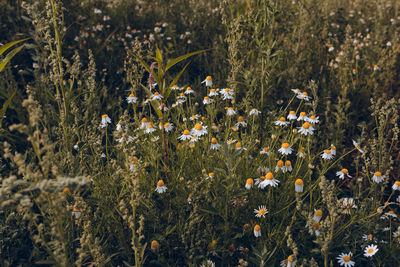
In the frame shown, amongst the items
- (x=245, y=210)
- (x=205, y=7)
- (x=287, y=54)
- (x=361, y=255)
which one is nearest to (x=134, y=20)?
(x=205, y=7)

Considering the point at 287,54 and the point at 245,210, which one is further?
the point at 287,54

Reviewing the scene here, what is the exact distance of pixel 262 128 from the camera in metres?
2.85

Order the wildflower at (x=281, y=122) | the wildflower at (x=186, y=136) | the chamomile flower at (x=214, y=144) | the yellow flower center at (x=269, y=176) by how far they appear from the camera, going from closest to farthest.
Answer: the yellow flower center at (x=269, y=176) < the chamomile flower at (x=214, y=144) < the wildflower at (x=186, y=136) < the wildflower at (x=281, y=122)

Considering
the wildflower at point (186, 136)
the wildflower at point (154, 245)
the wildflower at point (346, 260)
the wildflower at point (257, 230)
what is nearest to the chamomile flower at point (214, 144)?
the wildflower at point (186, 136)

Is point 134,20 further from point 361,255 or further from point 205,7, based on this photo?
point 361,255

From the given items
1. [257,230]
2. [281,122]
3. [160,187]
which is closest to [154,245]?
[160,187]

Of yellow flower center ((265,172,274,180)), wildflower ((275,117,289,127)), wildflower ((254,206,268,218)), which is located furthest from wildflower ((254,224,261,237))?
wildflower ((275,117,289,127))

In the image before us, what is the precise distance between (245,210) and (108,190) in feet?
2.72

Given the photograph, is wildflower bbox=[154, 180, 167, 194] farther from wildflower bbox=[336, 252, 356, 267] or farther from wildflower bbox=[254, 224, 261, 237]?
wildflower bbox=[336, 252, 356, 267]

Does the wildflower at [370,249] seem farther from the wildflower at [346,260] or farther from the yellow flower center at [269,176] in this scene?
the yellow flower center at [269,176]

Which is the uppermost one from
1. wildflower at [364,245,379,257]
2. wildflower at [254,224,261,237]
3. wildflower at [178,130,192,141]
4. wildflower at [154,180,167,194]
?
wildflower at [178,130,192,141]

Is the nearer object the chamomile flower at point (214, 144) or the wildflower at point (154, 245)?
the wildflower at point (154, 245)

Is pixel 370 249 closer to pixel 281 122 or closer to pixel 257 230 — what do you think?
pixel 257 230

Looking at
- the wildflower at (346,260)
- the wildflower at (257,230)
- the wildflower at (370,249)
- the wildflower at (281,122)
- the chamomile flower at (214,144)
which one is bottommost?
the wildflower at (346,260)
